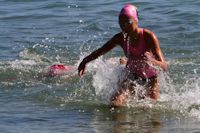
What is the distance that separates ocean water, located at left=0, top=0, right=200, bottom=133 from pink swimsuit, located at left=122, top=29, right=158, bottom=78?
0.40 m

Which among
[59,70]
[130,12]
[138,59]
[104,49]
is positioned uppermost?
[130,12]

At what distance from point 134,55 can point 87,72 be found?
11.5 ft

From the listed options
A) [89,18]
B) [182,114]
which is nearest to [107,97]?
[182,114]

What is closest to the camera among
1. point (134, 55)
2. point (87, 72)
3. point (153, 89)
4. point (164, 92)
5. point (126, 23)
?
point (126, 23)

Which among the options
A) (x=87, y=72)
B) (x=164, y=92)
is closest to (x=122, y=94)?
(x=164, y=92)

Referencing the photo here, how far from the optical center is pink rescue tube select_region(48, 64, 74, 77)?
1214 centimetres

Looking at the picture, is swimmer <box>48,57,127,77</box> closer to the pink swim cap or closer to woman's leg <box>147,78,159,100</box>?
woman's leg <box>147,78,159,100</box>

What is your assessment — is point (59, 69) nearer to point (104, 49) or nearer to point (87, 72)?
point (87, 72)

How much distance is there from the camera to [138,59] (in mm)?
9047

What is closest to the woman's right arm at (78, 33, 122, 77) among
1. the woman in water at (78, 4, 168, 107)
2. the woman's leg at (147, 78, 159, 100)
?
the woman in water at (78, 4, 168, 107)

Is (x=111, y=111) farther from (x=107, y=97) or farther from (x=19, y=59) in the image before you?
(x=19, y=59)

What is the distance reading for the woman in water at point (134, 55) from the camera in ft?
28.2

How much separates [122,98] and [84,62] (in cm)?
74

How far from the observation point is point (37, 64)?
13.2 meters
